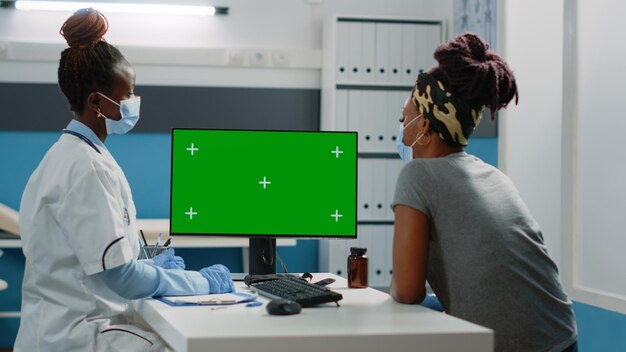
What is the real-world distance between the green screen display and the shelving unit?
2163 mm

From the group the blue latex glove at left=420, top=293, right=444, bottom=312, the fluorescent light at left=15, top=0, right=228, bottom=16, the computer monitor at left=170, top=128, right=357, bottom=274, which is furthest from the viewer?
the fluorescent light at left=15, top=0, right=228, bottom=16

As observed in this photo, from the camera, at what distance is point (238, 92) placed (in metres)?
4.64

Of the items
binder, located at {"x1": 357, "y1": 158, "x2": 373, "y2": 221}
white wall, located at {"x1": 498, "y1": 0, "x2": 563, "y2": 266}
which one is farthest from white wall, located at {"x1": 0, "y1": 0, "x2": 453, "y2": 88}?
white wall, located at {"x1": 498, "y1": 0, "x2": 563, "y2": 266}

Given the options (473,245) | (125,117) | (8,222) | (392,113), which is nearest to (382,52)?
(392,113)

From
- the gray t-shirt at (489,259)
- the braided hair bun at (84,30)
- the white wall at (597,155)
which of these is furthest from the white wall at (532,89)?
the braided hair bun at (84,30)

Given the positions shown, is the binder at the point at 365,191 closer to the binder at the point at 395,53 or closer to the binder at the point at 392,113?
the binder at the point at 392,113

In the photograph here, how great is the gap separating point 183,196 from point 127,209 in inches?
15.7

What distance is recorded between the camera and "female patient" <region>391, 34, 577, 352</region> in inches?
65.3

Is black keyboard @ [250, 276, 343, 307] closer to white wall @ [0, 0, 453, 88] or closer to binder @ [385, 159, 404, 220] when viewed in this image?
binder @ [385, 159, 404, 220]

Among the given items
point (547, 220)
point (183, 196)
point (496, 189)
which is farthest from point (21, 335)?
point (547, 220)

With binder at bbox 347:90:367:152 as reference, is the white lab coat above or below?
below

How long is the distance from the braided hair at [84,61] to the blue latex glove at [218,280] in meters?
0.48

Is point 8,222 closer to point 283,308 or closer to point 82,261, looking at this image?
point 82,261

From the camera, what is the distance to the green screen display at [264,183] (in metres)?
2.27
